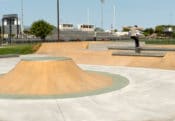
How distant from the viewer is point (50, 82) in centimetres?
1102

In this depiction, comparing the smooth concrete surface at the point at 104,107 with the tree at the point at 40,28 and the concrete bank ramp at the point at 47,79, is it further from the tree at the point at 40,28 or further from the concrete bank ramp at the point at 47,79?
the tree at the point at 40,28

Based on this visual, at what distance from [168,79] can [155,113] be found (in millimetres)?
5760

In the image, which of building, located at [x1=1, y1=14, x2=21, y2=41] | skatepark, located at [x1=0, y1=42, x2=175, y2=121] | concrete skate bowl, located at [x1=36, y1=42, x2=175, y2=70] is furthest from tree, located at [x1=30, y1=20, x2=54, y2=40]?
skatepark, located at [x1=0, y1=42, x2=175, y2=121]

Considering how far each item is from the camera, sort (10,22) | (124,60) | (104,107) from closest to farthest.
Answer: (104,107)
(124,60)
(10,22)

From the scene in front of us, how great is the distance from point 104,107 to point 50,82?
10.0 feet

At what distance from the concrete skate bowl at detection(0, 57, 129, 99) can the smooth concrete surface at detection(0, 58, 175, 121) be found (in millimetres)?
785

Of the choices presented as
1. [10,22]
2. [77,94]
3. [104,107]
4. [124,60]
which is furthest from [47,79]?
[10,22]

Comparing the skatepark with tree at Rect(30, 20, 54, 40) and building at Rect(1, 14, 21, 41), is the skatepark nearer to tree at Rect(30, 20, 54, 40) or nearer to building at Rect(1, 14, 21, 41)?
building at Rect(1, 14, 21, 41)

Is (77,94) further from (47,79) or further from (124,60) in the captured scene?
→ (124,60)

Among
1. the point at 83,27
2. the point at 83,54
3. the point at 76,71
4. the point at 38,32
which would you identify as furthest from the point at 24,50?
the point at 83,27

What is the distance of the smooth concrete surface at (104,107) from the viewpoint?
7.57 m

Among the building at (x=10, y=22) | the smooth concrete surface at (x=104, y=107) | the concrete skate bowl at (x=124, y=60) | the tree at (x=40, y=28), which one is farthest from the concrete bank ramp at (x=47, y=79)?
the tree at (x=40, y=28)

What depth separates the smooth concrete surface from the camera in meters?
7.57

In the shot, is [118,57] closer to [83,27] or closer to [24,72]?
[24,72]
